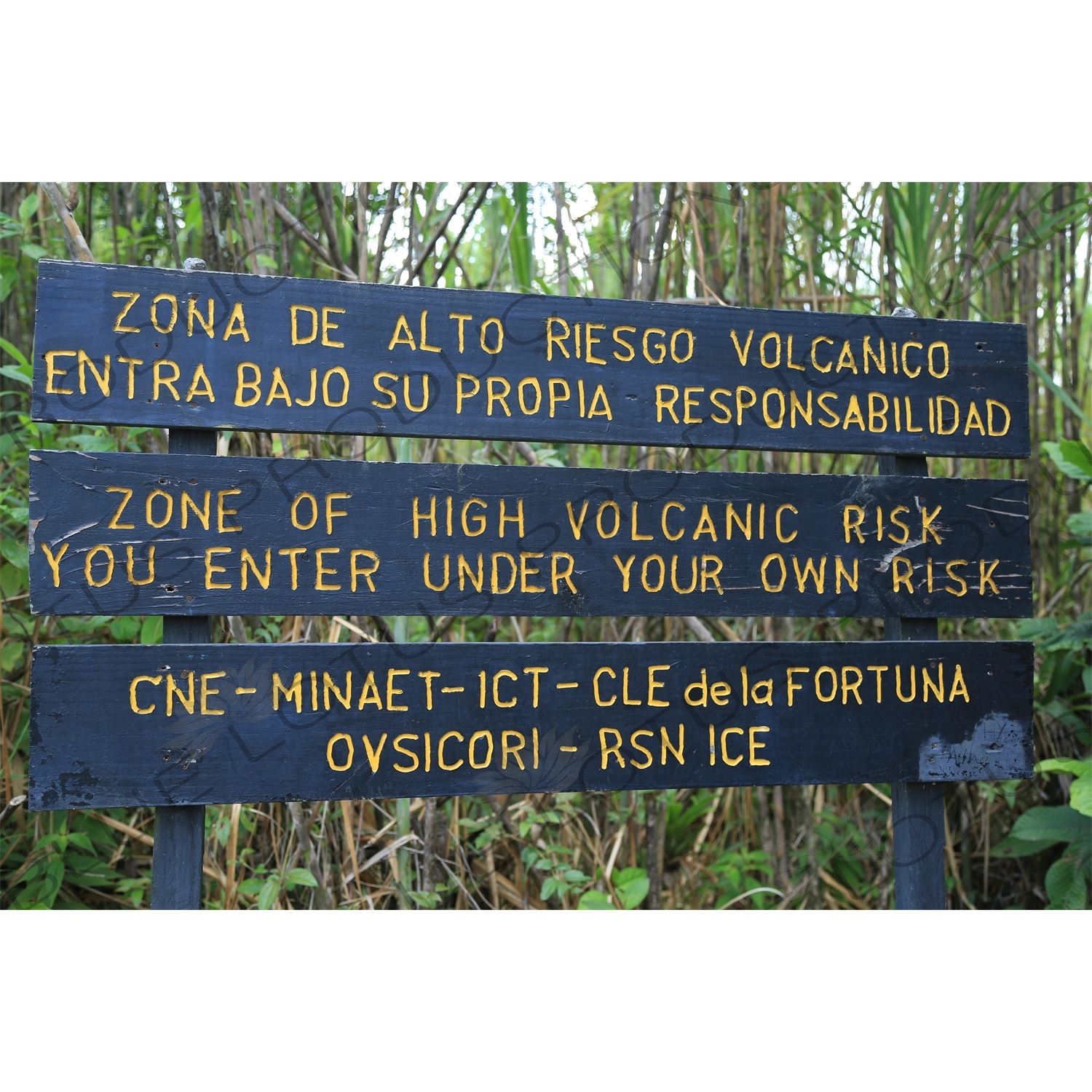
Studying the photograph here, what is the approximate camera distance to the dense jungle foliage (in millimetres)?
2008

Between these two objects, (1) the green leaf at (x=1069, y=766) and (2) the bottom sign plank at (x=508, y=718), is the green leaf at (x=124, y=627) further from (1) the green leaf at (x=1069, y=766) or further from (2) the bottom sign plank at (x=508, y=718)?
(1) the green leaf at (x=1069, y=766)

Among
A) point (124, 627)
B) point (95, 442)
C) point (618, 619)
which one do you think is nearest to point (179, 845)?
point (124, 627)

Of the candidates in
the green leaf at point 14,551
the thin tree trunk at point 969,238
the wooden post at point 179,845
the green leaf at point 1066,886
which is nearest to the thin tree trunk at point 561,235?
the thin tree trunk at point 969,238

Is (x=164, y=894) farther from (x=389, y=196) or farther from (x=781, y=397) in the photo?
(x=389, y=196)

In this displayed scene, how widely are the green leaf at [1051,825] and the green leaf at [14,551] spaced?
2320 millimetres

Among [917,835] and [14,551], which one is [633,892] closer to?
[917,835]

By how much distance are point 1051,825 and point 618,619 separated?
1.12 m

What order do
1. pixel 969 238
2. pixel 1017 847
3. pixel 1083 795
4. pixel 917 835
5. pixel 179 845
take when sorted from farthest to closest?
pixel 969 238 → pixel 1017 847 → pixel 1083 795 → pixel 917 835 → pixel 179 845

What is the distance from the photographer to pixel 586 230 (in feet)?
8.48

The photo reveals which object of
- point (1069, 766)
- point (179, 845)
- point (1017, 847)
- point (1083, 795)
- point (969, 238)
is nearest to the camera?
point (179, 845)

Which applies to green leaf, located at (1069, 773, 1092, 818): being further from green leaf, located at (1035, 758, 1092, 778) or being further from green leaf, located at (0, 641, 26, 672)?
green leaf, located at (0, 641, 26, 672)

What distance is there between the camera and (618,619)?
7.77 ft

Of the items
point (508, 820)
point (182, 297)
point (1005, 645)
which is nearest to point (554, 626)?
point (508, 820)

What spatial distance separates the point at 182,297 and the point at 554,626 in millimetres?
1369
